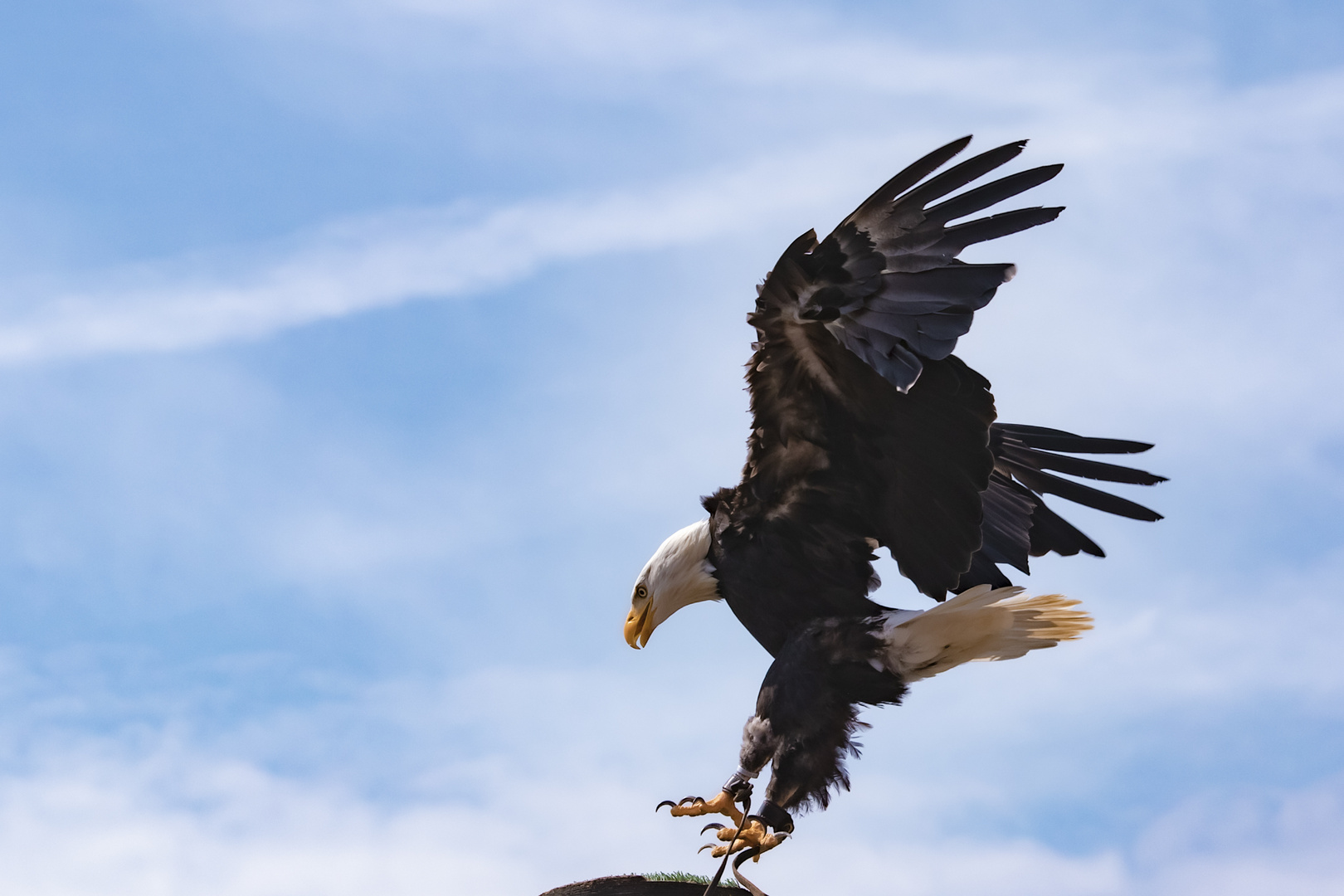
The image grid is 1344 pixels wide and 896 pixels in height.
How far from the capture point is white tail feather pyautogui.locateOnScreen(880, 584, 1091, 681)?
16.8 ft

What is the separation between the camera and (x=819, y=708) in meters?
4.95

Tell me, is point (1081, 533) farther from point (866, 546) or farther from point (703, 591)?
point (703, 591)

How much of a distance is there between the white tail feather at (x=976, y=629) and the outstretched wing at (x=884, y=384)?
0.44ft

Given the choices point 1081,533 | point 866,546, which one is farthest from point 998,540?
point 866,546

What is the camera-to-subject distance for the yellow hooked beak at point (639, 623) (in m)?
5.54

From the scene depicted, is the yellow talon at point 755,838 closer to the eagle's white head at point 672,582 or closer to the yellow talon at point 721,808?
the yellow talon at point 721,808

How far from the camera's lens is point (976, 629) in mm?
5195

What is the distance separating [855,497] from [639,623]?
3.74 ft

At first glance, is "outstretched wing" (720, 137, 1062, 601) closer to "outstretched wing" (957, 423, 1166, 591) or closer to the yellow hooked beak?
the yellow hooked beak

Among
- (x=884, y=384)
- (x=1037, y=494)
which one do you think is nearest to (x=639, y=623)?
(x=884, y=384)

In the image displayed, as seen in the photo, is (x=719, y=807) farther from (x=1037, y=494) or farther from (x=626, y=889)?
(x=1037, y=494)

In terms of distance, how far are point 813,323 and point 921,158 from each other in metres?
0.71

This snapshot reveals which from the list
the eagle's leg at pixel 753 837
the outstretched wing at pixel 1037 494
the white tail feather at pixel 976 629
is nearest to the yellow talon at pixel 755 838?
the eagle's leg at pixel 753 837

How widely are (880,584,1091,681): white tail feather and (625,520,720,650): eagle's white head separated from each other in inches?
32.1
